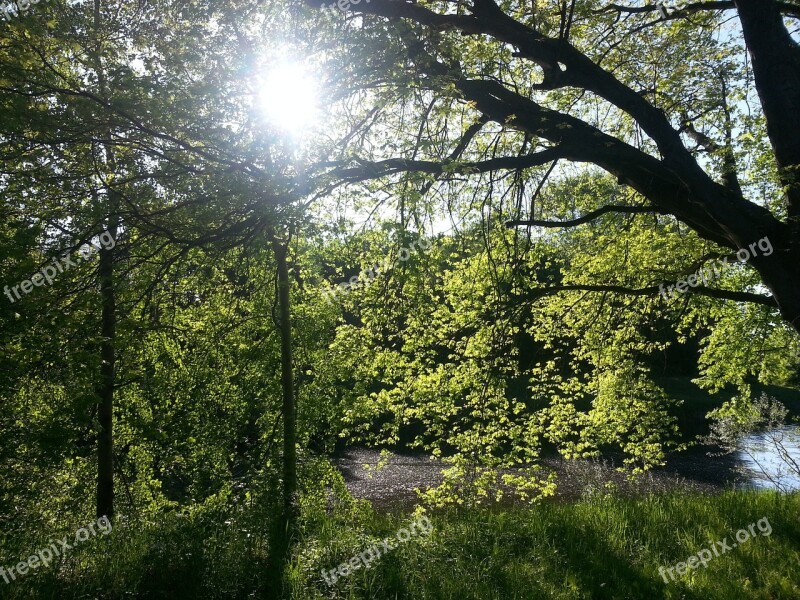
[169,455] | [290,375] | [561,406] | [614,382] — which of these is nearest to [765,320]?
[614,382]

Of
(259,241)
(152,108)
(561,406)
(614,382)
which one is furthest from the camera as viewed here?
(561,406)

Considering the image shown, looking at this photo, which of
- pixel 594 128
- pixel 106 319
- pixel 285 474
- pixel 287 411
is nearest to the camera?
pixel 594 128

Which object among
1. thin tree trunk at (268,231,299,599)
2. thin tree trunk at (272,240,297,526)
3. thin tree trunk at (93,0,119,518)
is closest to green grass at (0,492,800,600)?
thin tree trunk at (268,231,299,599)

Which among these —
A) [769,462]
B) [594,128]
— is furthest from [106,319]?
[769,462]

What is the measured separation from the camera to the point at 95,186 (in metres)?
4.71

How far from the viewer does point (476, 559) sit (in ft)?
19.1

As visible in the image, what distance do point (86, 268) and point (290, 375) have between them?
5318 millimetres

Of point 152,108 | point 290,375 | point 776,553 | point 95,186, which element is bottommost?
point 776,553

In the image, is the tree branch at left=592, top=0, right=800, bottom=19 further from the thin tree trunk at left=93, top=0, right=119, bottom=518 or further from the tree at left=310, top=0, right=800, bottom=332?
the thin tree trunk at left=93, top=0, right=119, bottom=518

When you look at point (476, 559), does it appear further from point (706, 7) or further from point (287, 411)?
point (706, 7)

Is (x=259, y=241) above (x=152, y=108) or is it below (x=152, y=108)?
below

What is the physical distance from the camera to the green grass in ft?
16.5

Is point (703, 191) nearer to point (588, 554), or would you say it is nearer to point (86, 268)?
point (588, 554)

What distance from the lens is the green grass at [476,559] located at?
503 centimetres
